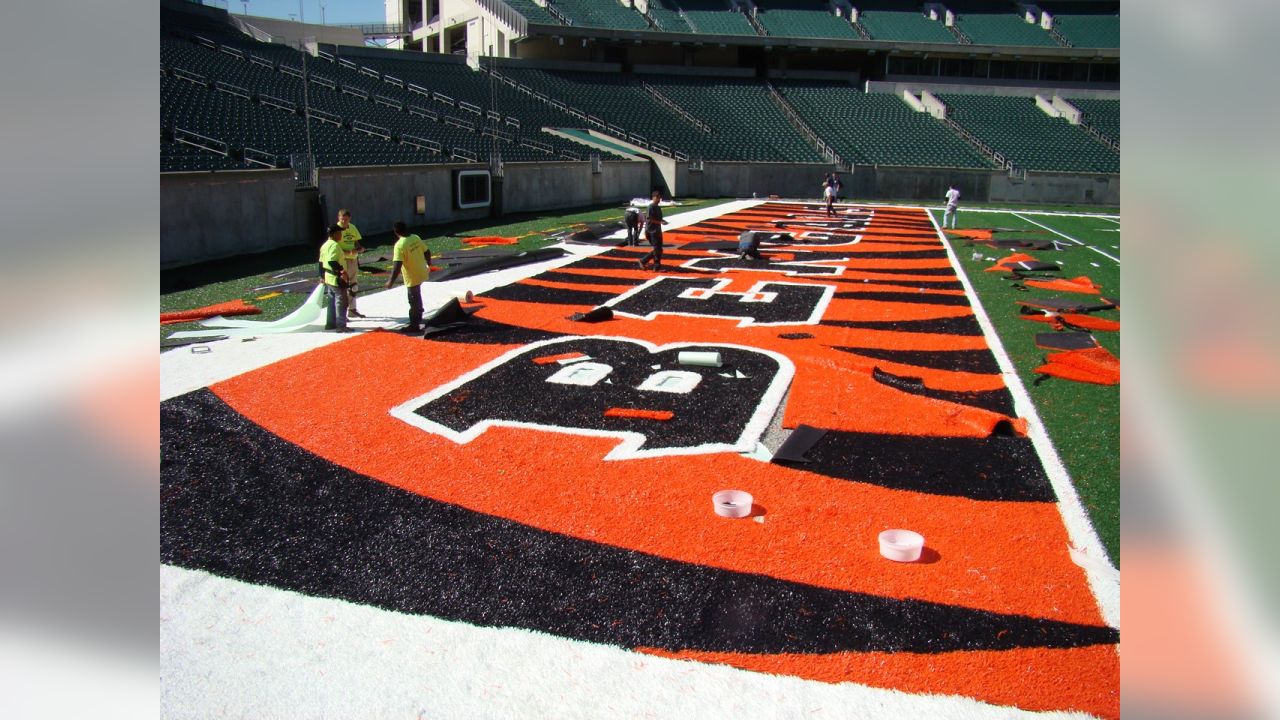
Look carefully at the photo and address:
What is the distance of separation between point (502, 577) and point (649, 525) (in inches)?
47.0

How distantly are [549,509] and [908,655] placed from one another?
2.85 m

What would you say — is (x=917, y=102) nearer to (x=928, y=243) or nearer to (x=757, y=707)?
(x=928, y=243)

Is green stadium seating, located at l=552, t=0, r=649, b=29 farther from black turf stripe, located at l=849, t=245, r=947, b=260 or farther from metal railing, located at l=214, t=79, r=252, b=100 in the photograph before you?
black turf stripe, located at l=849, t=245, r=947, b=260

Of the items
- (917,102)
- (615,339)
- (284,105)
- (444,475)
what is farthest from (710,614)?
(917,102)

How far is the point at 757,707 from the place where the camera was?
4250 mm

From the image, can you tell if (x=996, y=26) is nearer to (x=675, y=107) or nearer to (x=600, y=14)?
(x=675, y=107)

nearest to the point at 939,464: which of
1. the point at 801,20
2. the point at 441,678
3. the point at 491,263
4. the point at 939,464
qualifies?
the point at 939,464

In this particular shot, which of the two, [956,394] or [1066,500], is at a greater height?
[956,394]

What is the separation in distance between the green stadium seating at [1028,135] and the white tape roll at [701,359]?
37.4 metres

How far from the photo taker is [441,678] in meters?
4.50

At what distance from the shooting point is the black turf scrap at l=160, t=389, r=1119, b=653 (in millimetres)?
4867

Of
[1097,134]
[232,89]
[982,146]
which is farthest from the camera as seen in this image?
[1097,134]

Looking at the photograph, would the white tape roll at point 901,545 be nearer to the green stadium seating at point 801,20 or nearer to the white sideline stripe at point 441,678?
the white sideline stripe at point 441,678

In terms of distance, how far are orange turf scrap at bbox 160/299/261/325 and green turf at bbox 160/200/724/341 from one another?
177 mm
